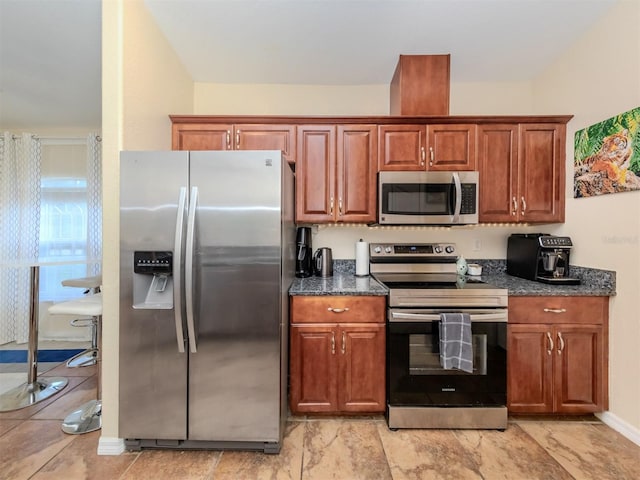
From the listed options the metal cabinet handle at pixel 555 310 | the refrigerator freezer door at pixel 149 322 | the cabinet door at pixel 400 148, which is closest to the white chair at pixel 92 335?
the refrigerator freezer door at pixel 149 322

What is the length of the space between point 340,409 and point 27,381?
2703 millimetres

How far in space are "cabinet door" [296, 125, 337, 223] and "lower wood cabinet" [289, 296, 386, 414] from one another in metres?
0.81

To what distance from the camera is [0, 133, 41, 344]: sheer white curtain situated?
341 cm

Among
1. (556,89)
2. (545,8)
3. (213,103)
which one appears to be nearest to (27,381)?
(213,103)

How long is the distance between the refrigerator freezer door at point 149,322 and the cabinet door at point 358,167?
1228 mm

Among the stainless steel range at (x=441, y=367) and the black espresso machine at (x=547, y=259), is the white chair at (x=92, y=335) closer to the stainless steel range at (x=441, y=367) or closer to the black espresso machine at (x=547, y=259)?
the stainless steel range at (x=441, y=367)

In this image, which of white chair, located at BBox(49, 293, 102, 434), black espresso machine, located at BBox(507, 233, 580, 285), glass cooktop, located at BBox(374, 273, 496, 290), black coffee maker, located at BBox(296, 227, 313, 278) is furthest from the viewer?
black coffee maker, located at BBox(296, 227, 313, 278)

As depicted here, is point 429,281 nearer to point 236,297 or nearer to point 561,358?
point 561,358

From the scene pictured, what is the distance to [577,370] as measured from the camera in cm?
203

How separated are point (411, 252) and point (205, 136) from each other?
2044 millimetres

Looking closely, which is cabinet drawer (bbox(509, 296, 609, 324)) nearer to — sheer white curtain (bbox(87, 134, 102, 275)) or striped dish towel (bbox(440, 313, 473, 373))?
striped dish towel (bbox(440, 313, 473, 373))

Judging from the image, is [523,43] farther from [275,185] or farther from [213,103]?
[213,103]

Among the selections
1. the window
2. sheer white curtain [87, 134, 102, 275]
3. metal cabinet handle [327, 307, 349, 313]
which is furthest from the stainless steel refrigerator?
the window

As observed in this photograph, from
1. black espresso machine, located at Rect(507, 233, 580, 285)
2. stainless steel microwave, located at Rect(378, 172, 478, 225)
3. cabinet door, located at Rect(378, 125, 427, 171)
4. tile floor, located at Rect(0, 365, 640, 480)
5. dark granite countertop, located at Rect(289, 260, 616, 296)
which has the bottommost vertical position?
tile floor, located at Rect(0, 365, 640, 480)
